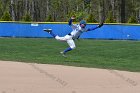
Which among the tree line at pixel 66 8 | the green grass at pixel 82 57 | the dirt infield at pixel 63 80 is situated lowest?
the tree line at pixel 66 8

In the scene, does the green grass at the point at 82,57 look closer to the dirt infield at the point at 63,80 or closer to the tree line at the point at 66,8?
the dirt infield at the point at 63,80

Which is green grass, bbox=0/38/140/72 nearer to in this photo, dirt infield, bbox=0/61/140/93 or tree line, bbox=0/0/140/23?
dirt infield, bbox=0/61/140/93

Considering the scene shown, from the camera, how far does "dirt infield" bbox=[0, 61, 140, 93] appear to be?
10602mm

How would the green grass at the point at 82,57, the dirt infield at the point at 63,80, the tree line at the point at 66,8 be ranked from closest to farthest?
the dirt infield at the point at 63,80 < the green grass at the point at 82,57 < the tree line at the point at 66,8

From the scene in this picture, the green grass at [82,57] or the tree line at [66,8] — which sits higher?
the green grass at [82,57]

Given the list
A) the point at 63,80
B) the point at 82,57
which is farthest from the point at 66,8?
the point at 63,80

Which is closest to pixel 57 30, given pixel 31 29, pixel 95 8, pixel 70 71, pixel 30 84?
pixel 31 29

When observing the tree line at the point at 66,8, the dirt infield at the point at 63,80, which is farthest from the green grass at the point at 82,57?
the tree line at the point at 66,8

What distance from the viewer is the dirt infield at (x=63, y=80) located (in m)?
10.6

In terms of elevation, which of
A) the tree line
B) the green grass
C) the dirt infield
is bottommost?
the tree line

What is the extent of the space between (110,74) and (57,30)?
29.6 metres

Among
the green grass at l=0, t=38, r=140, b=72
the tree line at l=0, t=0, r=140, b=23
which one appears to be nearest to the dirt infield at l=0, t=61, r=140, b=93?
the green grass at l=0, t=38, r=140, b=72

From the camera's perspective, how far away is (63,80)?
12086 mm

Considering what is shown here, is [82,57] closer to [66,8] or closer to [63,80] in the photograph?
[63,80]
